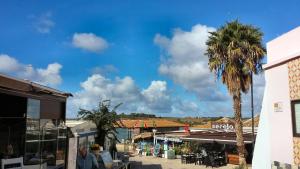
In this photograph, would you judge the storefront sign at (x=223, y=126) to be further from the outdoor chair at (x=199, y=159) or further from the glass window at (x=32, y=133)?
the glass window at (x=32, y=133)

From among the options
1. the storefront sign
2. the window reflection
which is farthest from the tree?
the storefront sign

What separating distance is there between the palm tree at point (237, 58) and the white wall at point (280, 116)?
49.3 feet

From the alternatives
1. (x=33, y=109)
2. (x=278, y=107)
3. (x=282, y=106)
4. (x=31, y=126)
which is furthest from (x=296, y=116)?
(x=31, y=126)

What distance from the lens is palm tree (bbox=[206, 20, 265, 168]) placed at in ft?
82.2

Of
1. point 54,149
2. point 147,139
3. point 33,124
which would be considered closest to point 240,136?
point 54,149

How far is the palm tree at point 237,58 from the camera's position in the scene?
25.1 meters

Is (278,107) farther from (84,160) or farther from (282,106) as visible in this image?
(84,160)

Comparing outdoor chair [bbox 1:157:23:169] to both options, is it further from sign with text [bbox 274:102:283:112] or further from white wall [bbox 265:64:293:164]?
sign with text [bbox 274:102:283:112]

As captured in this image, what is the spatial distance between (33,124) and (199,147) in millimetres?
27242

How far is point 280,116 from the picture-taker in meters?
9.52

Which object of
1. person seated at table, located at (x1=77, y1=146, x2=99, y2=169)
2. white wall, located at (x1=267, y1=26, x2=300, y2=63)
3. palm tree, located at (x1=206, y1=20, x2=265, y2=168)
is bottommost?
person seated at table, located at (x1=77, y1=146, x2=99, y2=169)

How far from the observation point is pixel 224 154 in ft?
113

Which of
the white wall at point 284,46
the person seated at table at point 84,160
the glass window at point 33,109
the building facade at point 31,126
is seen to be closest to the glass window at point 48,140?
the building facade at point 31,126

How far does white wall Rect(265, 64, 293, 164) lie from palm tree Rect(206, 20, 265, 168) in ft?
49.3
